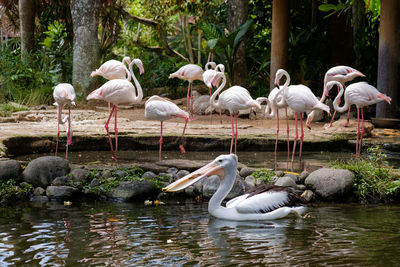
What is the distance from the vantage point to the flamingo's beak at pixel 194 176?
204 inches

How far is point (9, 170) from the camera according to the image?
636cm

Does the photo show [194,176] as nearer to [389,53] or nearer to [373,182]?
[373,182]

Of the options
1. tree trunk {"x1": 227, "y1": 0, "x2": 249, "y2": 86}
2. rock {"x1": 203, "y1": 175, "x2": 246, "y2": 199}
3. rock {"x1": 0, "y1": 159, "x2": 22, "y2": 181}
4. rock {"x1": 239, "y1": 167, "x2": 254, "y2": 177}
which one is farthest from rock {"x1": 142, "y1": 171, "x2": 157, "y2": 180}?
tree trunk {"x1": 227, "y1": 0, "x2": 249, "y2": 86}

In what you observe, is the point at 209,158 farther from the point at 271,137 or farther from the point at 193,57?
the point at 193,57

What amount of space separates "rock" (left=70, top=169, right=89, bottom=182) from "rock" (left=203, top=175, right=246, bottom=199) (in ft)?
4.76

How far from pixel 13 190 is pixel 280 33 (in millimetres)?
7675

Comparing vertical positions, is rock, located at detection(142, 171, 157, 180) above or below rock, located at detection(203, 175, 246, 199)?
above

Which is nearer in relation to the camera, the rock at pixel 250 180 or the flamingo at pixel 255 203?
the flamingo at pixel 255 203

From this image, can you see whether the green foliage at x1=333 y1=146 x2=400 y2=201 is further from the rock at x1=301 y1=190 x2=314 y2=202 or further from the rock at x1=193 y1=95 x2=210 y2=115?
the rock at x1=193 y1=95 x2=210 y2=115

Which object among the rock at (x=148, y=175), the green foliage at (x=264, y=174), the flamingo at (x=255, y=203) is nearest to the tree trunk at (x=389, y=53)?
the green foliage at (x=264, y=174)

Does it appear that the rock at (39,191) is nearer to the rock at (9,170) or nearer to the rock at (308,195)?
the rock at (9,170)

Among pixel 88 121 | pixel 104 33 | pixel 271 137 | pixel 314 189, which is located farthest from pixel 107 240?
pixel 104 33

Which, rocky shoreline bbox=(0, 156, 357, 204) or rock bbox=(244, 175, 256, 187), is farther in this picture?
rock bbox=(244, 175, 256, 187)

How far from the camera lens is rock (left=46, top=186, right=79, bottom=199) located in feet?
20.5
